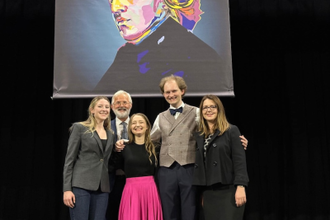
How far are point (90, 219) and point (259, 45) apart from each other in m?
3.02

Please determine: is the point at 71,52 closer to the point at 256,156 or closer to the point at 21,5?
the point at 21,5

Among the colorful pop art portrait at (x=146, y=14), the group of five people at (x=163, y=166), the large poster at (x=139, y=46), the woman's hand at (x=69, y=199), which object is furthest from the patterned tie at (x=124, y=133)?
the colorful pop art portrait at (x=146, y=14)

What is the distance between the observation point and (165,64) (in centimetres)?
365

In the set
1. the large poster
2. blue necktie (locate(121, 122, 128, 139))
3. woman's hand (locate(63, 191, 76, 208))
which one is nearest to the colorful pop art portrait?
the large poster

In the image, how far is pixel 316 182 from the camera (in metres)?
4.17

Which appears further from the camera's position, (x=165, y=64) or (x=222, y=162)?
(x=165, y=64)

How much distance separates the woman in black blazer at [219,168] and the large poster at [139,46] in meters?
1.12

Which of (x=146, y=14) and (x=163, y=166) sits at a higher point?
(x=146, y=14)

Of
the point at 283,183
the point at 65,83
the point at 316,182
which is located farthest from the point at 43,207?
the point at 316,182

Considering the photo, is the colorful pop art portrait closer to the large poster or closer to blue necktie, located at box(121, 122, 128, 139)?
the large poster

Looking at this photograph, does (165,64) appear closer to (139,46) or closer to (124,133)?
(139,46)

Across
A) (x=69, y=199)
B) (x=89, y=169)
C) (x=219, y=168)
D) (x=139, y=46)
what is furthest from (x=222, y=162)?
(x=139, y=46)

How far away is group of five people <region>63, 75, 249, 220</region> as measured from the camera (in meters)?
2.36

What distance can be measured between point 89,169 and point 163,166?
0.54 meters
